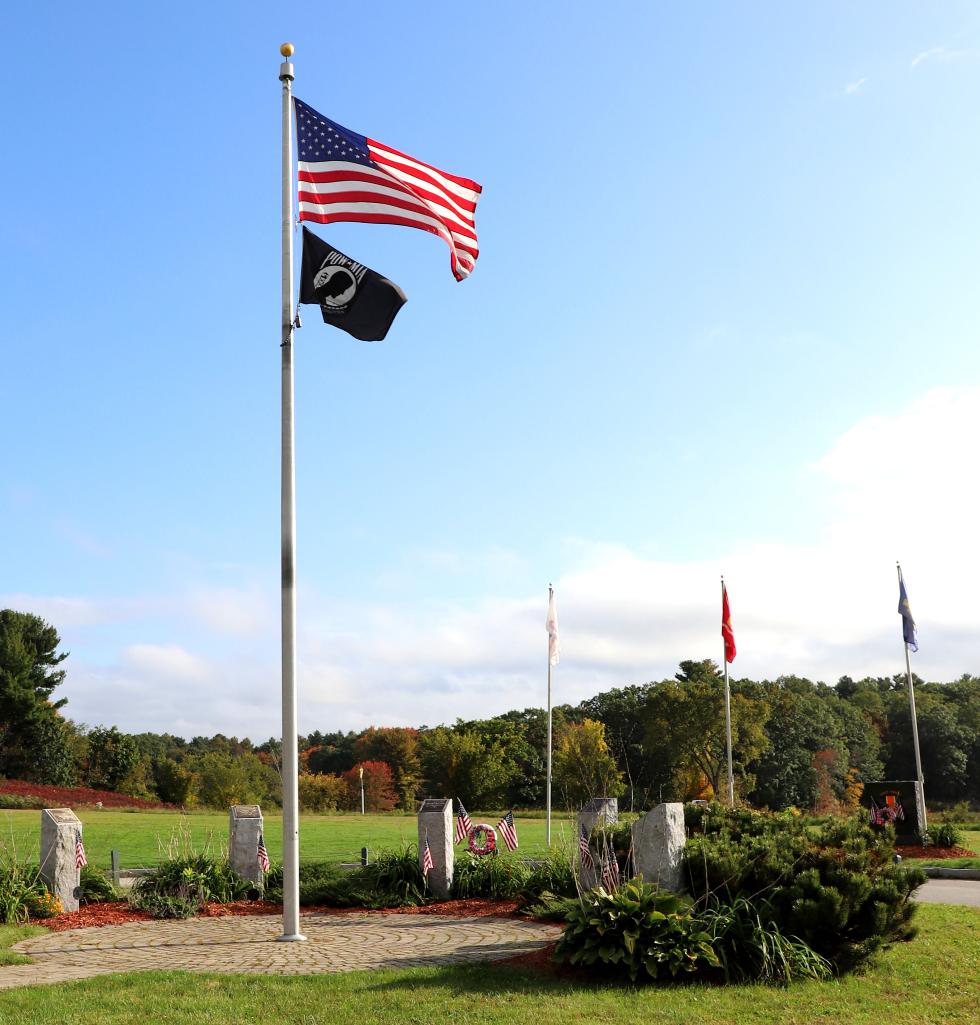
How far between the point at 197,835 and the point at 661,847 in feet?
74.5

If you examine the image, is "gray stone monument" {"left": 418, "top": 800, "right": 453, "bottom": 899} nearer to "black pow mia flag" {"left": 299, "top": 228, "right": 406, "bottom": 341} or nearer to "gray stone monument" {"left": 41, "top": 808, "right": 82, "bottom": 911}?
"gray stone monument" {"left": 41, "top": 808, "right": 82, "bottom": 911}

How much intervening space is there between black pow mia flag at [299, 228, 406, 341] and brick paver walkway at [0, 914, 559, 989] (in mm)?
6975

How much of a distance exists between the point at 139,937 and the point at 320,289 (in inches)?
325

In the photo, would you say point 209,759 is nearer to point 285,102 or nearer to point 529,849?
point 529,849

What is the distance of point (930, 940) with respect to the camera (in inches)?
429

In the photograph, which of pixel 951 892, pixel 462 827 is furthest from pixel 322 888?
pixel 951 892

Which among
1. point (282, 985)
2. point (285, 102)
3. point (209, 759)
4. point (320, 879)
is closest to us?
point (282, 985)

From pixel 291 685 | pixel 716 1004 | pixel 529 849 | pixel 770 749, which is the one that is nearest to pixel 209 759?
pixel 770 749

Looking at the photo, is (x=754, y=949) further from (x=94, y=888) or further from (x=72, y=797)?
(x=72, y=797)

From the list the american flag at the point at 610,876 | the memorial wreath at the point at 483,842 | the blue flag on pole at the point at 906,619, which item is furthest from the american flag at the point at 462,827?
the blue flag on pole at the point at 906,619

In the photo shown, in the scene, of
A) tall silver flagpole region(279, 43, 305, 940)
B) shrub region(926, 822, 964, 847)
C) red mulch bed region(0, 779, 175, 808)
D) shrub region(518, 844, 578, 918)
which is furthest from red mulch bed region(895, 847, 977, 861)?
red mulch bed region(0, 779, 175, 808)

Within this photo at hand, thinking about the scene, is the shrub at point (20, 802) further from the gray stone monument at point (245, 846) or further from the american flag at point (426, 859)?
the american flag at point (426, 859)

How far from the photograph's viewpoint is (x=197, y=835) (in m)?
29.7

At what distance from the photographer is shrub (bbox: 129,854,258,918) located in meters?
14.2
